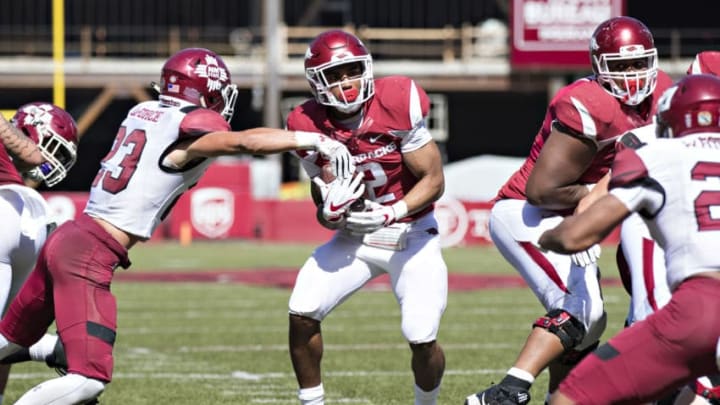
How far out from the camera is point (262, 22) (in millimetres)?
28812

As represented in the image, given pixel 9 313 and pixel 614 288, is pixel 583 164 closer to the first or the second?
pixel 9 313

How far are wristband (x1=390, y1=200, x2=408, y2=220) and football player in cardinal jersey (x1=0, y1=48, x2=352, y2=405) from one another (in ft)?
1.52

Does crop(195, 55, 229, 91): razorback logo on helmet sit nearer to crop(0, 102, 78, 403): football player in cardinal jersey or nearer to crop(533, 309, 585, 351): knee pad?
crop(0, 102, 78, 403): football player in cardinal jersey

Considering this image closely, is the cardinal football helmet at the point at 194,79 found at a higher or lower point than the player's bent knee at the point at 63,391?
higher

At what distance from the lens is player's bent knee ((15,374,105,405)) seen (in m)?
5.05

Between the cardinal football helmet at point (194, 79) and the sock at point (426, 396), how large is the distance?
61.6 inches

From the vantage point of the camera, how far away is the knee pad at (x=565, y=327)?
5.48 m

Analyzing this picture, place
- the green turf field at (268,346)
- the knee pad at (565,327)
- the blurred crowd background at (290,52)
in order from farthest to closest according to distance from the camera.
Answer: the blurred crowd background at (290,52), the green turf field at (268,346), the knee pad at (565,327)

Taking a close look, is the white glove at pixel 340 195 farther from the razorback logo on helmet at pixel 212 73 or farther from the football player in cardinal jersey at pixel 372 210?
the razorback logo on helmet at pixel 212 73

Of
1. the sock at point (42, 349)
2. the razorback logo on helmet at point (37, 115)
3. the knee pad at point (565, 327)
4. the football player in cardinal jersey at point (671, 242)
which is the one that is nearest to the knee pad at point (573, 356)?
the knee pad at point (565, 327)

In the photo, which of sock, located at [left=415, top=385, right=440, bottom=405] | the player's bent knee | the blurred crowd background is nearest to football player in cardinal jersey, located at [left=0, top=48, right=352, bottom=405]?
the player's bent knee

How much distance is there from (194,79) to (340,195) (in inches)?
30.5

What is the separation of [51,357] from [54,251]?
2.56 feet

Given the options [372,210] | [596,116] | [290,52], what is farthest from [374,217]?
[290,52]
